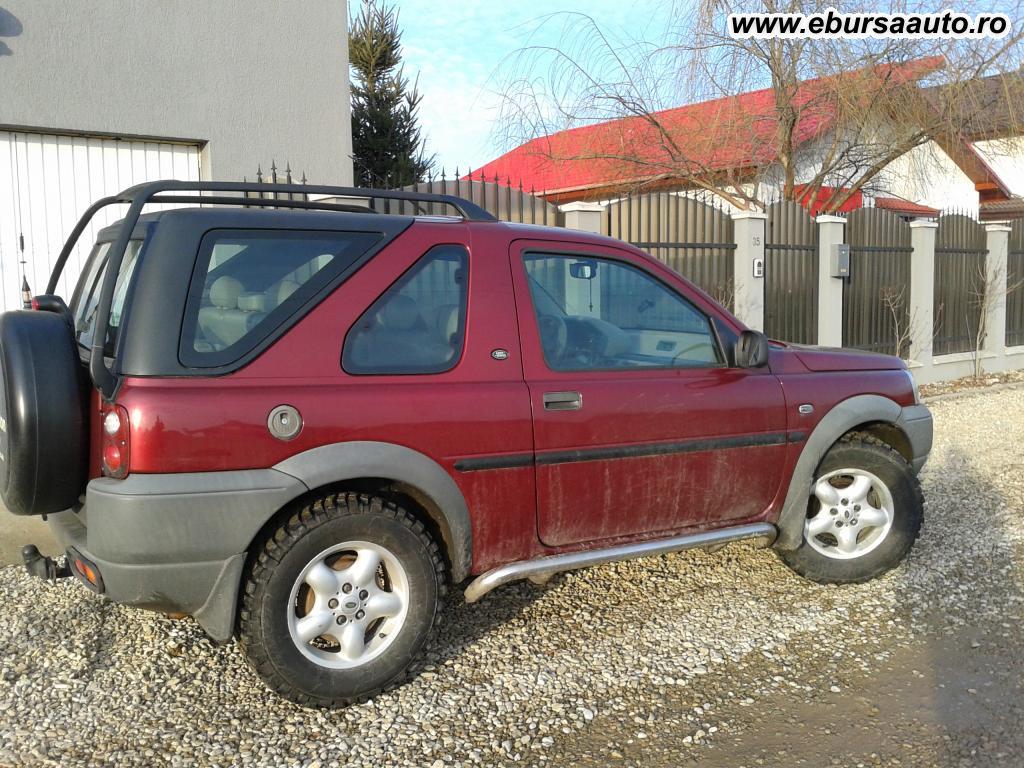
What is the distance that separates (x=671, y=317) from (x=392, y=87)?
15.7m

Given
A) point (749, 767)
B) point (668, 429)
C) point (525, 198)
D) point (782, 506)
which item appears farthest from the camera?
point (525, 198)

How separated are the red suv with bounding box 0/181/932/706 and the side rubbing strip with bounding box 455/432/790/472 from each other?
1 cm

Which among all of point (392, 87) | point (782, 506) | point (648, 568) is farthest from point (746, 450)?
point (392, 87)

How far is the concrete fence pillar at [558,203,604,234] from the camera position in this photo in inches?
351

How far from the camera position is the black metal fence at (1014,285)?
14.5 m

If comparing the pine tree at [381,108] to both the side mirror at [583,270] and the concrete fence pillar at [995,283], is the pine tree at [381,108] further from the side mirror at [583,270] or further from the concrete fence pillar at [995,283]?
the side mirror at [583,270]

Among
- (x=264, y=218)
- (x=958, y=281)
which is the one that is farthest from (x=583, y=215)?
(x=958, y=281)

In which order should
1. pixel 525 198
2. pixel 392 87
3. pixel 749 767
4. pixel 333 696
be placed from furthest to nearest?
pixel 392 87
pixel 525 198
pixel 333 696
pixel 749 767

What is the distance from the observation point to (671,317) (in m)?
4.27

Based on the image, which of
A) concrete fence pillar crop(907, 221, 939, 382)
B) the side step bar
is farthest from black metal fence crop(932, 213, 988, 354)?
the side step bar

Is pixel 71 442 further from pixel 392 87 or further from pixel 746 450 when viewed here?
pixel 392 87

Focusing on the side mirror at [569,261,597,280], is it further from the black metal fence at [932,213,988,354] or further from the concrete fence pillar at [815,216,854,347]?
the black metal fence at [932,213,988,354]

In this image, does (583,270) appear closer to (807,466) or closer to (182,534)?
(807,466)

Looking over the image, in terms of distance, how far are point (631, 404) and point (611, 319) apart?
44cm
